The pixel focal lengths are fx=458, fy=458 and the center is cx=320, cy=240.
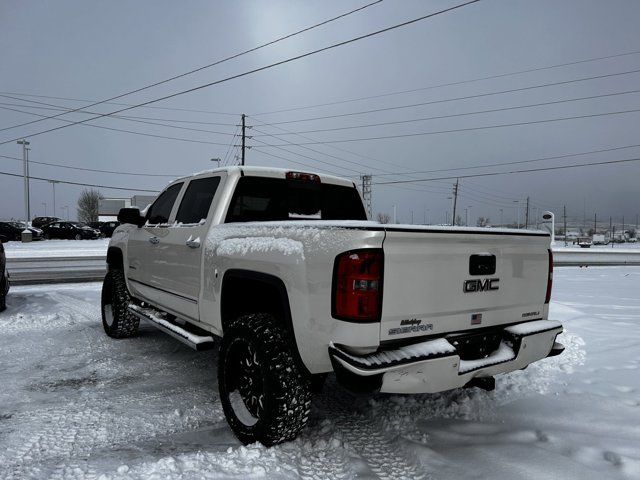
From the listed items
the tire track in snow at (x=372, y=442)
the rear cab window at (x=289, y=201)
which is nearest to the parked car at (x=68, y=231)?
the rear cab window at (x=289, y=201)

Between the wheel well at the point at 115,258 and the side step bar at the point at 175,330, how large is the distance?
91 cm

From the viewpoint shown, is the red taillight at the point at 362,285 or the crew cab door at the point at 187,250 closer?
the red taillight at the point at 362,285

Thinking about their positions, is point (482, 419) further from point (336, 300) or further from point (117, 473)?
point (117, 473)

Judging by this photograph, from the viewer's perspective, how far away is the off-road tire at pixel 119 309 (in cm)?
587

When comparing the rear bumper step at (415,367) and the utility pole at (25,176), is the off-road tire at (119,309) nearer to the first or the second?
the rear bumper step at (415,367)

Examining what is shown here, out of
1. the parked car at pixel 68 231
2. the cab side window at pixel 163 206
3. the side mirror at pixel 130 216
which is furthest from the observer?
the parked car at pixel 68 231

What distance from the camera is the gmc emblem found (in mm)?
2893

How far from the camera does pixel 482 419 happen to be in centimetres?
351

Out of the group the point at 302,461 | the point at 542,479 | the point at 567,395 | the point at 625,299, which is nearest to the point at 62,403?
the point at 302,461

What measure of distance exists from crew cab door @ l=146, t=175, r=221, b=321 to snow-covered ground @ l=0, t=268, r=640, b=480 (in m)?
0.83

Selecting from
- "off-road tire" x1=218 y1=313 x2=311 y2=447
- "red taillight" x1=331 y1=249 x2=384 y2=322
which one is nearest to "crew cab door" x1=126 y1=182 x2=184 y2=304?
"off-road tire" x1=218 y1=313 x2=311 y2=447

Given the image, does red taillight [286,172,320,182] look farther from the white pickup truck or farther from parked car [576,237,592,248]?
parked car [576,237,592,248]

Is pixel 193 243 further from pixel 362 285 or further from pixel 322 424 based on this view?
pixel 362 285

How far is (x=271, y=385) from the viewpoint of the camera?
276 centimetres
